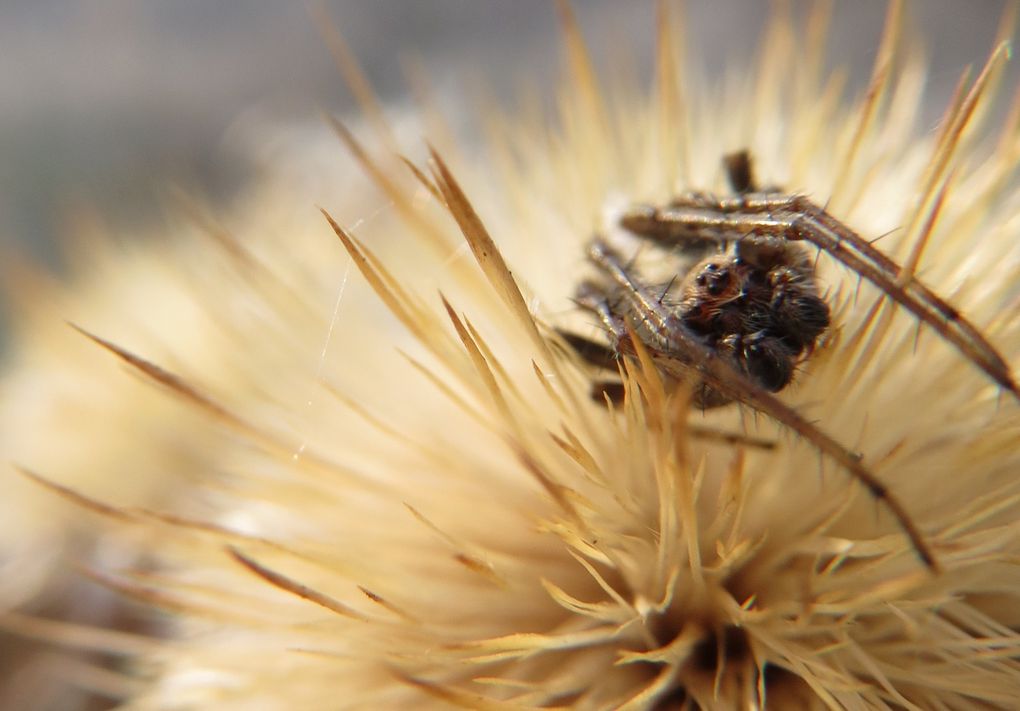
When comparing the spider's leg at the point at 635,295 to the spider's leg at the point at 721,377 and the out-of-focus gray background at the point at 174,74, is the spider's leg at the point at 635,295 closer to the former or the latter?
the spider's leg at the point at 721,377

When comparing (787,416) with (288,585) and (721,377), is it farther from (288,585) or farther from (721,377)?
(288,585)

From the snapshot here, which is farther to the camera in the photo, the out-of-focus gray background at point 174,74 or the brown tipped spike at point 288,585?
the out-of-focus gray background at point 174,74

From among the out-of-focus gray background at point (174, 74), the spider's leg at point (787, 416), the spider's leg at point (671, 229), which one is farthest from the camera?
the out-of-focus gray background at point (174, 74)

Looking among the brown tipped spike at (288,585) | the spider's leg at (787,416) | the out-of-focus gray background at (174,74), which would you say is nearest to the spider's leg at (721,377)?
the spider's leg at (787,416)

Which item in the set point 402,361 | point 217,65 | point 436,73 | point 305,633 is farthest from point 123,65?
point 305,633

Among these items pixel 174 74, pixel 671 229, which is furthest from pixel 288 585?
pixel 174 74

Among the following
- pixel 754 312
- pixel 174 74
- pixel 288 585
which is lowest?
pixel 288 585

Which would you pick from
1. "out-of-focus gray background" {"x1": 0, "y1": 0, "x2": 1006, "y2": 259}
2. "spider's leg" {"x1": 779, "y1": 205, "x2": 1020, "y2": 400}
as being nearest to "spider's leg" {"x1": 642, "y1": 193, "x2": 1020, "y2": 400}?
"spider's leg" {"x1": 779, "y1": 205, "x2": 1020, "y2": 400}

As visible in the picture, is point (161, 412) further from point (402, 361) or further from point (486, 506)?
point (486, 506)
